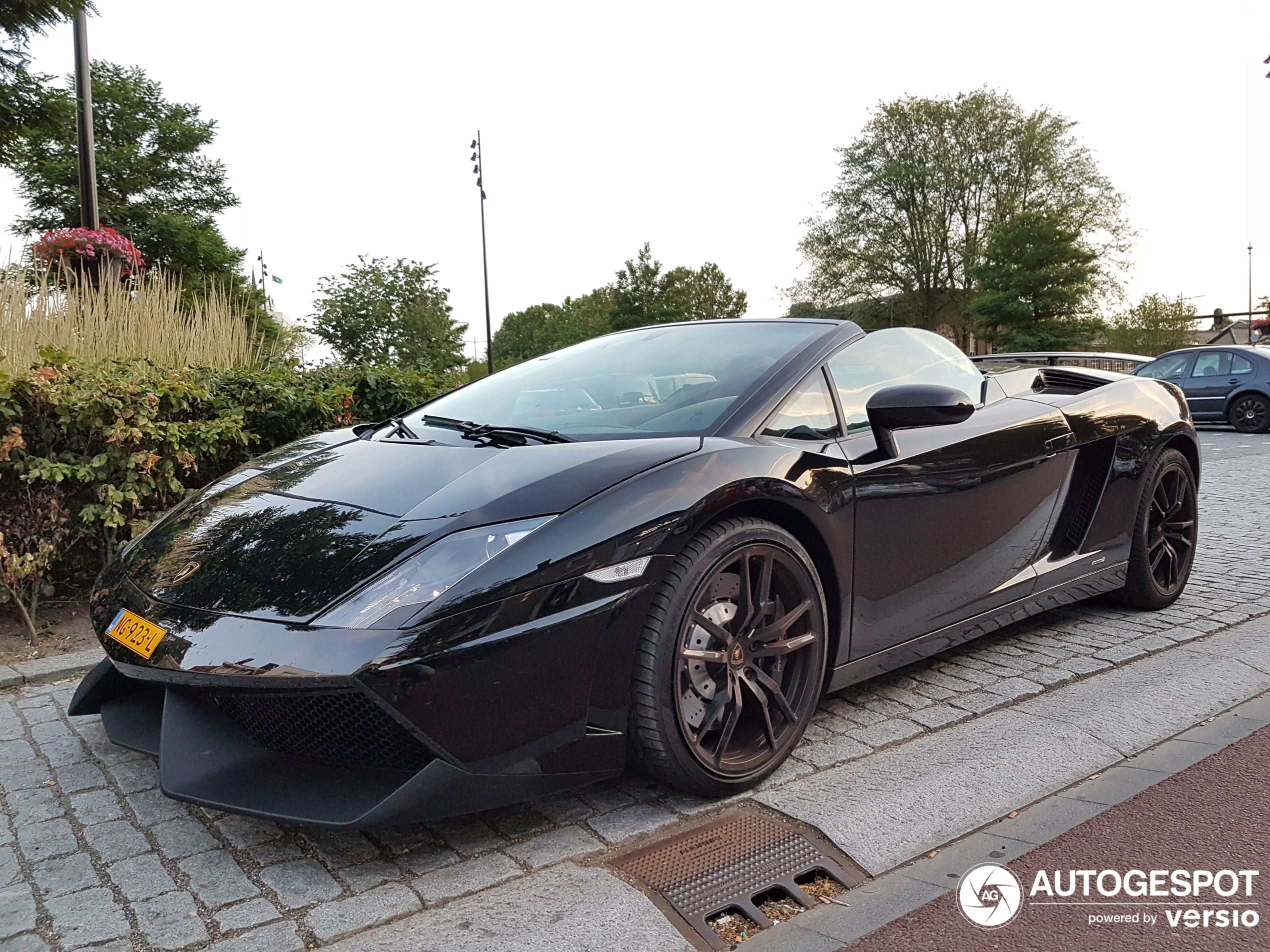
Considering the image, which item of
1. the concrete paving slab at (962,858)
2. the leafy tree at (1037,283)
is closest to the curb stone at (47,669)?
the concrete paving slab at (962,858)

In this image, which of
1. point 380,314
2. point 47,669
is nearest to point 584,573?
point 47,669

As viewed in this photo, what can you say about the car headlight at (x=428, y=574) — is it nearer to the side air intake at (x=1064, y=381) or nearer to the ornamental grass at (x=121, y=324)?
the side air intake at (x=1064, y=381)

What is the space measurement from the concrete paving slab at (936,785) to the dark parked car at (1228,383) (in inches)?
561

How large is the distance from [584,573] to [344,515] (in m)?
0.71

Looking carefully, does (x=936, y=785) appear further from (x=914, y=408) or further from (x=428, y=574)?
(x=428, y=574)

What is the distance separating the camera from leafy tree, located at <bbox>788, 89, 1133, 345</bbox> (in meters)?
43.8

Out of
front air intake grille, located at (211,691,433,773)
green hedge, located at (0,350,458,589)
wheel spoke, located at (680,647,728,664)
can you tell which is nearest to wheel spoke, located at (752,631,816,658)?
wheel spoke, located at (680,647,728,664)

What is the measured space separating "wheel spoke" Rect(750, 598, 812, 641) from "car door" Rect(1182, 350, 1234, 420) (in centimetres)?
1569

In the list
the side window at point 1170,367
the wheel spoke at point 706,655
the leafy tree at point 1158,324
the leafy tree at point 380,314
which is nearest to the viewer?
the wheel spoke at point 706,655

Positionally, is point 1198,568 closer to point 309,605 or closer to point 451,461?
point 451,461

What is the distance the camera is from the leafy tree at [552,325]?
84.4 metres

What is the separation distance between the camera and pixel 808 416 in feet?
9.71

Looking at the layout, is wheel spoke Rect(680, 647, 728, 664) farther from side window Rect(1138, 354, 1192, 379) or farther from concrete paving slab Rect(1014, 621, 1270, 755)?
side window Rect(1138, 354, 1192, 379)

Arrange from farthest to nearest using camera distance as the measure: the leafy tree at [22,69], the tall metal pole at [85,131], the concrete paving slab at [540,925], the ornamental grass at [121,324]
→ the tall metal pole at [85,131], the leafy tree at [22,69], the ornamental grass at [121,324], the concrete paving slab at [540,925]
